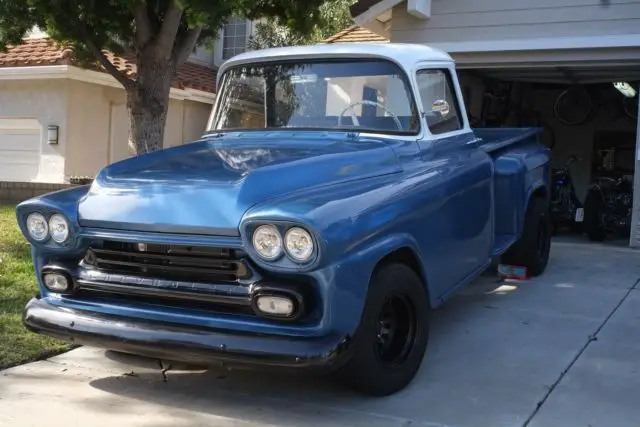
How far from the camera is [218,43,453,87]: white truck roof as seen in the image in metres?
5.29

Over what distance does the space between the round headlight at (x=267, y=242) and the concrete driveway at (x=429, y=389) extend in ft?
3.07

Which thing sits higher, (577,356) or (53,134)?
(53,134)

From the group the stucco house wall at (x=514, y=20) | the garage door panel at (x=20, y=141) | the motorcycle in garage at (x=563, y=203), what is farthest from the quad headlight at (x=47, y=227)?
the garage door panel at (x=20, y=141)

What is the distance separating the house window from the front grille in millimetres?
14547

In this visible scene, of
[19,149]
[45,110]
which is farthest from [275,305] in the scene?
[19,149]

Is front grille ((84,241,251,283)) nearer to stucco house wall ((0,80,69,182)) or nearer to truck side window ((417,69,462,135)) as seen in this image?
truck side window ((417,69,462,135))

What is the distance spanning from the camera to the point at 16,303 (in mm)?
6023

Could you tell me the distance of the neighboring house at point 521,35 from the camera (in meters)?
9.55

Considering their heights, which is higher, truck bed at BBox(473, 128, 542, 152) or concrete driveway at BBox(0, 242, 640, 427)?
truck bed at BBox(473, 128, 542, 152)

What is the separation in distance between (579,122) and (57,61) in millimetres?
9709

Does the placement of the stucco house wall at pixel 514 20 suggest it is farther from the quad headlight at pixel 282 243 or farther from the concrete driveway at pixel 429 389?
the quad headlight at pixel 282 243

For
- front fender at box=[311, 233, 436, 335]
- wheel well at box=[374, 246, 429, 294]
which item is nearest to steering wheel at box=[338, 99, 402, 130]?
wheel well at box=[374, 246, 429, 294]

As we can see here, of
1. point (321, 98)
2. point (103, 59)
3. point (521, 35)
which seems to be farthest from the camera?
point (521, 35)

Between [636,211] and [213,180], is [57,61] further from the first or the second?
[213,180]
